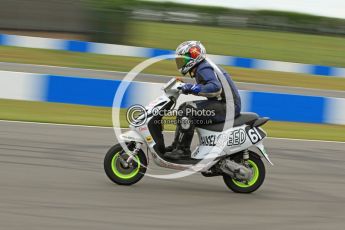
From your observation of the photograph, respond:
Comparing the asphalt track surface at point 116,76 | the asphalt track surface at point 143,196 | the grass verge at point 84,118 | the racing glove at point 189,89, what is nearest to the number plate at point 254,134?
the asphalt track surface at point 143,196

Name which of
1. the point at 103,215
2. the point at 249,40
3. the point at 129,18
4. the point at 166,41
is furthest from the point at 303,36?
the point at 103,215

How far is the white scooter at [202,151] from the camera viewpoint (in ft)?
21.8

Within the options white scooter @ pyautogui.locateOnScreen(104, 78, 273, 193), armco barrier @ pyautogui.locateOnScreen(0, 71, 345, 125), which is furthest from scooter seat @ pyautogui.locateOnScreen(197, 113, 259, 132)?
armco barrier @ pyautogui.locateOnScreen(0, 71, 345, 125)

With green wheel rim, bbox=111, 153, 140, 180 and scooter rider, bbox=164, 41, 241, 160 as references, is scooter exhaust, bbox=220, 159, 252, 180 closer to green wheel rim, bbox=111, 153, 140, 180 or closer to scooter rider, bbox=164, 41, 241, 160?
scooter rider, bbox=164, 41, 241, 160

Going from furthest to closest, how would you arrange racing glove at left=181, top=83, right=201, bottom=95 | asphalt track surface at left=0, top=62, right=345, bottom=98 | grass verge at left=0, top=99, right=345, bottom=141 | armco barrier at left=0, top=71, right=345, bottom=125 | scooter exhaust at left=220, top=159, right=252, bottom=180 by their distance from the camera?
asphalt track surface at left=0, top=62, right=345, bottom=98, armco barrier at left=0, top=71, right=345, bottom=125, grass verge at left=0, top=99, right=345, bottom=141, scooter exhaust at left=220, top=159, right=252, bottom=180, racing glove at left=181, top=83, right=201, bottom=95

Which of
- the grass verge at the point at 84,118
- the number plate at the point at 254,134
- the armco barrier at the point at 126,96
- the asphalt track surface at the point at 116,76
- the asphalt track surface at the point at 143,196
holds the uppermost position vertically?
the asphalt track surface at the point at 116,76

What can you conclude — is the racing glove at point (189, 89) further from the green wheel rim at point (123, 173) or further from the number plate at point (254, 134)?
the green wheel rim at point (123, 173)

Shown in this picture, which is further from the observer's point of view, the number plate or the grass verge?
the grass verge

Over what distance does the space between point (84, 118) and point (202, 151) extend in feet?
16.4

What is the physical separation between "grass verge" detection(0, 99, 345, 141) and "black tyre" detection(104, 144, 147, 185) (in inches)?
170

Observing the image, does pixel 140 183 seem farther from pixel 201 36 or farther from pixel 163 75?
pixel 201 36

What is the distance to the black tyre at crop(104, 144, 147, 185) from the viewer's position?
21.8ft

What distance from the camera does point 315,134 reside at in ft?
38.0

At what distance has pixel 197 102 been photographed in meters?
6.79
